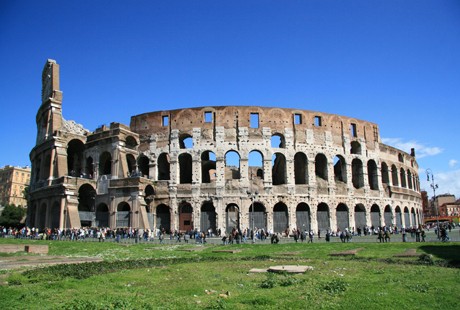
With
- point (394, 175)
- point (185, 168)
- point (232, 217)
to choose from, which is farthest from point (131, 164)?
point (394, 175)

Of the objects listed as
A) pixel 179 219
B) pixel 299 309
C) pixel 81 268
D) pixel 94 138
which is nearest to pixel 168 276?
pixel 81 268

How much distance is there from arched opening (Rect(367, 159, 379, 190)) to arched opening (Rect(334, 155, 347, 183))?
375 centimetres

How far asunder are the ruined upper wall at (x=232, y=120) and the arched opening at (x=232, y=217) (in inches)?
315

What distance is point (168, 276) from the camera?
34.9 feet

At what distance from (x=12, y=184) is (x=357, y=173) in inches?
3362

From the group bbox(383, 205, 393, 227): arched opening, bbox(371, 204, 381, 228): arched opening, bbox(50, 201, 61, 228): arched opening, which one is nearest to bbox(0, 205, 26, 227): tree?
bbox(50, 201, 61, 228): arched opening

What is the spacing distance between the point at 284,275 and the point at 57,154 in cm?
3441

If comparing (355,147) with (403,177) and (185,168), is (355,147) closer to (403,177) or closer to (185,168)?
(403,177)

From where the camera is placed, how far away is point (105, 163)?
41.9 m

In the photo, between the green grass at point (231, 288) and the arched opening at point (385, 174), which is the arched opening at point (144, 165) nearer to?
the arched opening at point (385, 174)

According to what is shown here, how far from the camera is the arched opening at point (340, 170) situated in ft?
137

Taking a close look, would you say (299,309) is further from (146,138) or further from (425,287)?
(146,138)

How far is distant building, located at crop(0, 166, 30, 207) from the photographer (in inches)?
3718

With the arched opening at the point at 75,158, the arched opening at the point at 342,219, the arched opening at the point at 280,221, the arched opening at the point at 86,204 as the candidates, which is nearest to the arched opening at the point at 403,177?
the arched opening at the point at 342,219
